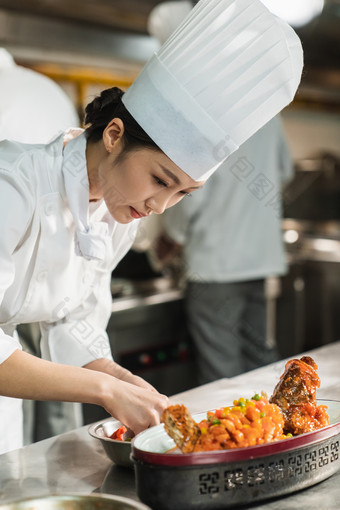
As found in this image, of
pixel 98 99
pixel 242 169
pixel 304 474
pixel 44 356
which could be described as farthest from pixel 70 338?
pixel 242 169

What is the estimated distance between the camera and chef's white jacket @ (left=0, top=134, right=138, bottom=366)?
1.46 m

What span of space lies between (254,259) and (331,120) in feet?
12.6

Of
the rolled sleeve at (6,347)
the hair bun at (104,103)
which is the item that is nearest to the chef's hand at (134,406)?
the rolled sleeve at (6,347)

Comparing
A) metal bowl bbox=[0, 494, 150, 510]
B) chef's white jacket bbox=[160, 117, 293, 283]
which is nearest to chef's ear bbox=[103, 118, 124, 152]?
metal bowl bbox=[0, 494, 150, 510]

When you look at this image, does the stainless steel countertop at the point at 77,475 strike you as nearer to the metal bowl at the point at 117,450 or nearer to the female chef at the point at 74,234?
the metal bowl at the point at 117,450

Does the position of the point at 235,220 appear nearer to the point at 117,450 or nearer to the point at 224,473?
the point at 117,450

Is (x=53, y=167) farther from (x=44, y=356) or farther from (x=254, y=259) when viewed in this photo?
(x=254, y=259)

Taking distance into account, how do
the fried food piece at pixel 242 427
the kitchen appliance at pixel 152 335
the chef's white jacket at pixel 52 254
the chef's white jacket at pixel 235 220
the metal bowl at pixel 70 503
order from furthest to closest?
the chef's white jacket at pixel 235 220 → the kitchen appliance at pixel 152 335 → the chef's white jacket at pixel 52 254 → the fried food piece at pixel 242 427 → the metal bowl at pixel 70 503

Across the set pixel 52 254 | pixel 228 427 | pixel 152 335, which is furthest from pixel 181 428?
pixel 152 335

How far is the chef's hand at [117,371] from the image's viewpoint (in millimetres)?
1561

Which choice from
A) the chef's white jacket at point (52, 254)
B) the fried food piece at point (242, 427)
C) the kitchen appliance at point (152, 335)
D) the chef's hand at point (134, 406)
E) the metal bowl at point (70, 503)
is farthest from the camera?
the kitchen appliance at point (152, 335)

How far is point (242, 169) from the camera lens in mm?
3352

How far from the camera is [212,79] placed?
4.96ft

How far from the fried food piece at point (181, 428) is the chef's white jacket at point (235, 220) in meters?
2.24
